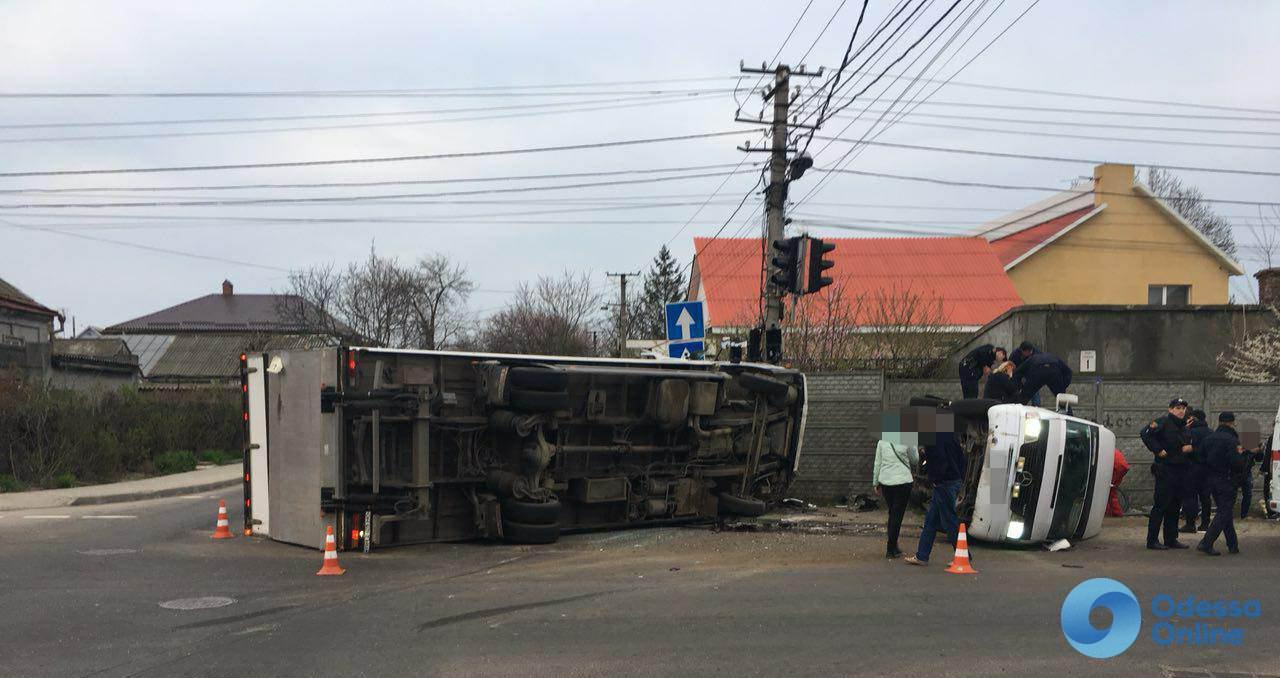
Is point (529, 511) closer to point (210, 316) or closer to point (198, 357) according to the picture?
point (198, 357)

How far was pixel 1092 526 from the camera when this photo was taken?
38.2 feet

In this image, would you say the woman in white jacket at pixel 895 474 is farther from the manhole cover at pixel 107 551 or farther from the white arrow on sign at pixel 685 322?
the manhole cover at pixel 107 551

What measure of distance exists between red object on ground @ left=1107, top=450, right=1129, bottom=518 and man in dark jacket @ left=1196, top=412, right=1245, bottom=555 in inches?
85.9

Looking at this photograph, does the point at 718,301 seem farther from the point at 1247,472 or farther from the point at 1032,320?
the point at 1247,472

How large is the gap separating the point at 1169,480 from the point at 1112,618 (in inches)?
166

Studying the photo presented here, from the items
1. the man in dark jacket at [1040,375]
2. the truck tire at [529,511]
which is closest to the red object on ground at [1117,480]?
the man in dark jacket at [1040,375]

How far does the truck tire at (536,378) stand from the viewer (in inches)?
427

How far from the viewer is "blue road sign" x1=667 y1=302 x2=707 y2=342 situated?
55.6 ft

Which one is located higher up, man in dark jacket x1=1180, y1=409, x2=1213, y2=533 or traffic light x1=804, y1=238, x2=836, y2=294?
traffic light x1=804, y1=238, x2=836, y2=294

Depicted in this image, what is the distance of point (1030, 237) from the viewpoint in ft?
147

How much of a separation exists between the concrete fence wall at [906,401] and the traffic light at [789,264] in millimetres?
1464

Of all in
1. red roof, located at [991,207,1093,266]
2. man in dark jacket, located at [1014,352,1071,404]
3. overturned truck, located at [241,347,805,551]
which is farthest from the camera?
red roof, located at [991,207,1093,266]

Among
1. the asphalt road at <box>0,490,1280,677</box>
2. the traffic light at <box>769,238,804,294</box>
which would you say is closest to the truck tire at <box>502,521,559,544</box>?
the asphalt road at <box>0,490,1280,677</box>
